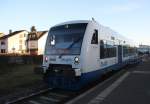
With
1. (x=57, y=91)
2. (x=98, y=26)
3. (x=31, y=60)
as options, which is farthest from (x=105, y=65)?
(x=31, y=60)

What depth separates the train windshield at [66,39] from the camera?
13.2m

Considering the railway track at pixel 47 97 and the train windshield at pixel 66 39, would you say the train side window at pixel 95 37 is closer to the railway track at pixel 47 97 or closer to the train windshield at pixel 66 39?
the train windshield at pixel 66 39

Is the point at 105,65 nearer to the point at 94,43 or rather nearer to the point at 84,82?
the point at 94,43

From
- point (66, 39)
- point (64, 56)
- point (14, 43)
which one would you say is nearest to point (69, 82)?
point (64, 56)

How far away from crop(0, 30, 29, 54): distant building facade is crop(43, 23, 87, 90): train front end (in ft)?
246

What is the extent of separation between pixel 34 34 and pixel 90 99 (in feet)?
262

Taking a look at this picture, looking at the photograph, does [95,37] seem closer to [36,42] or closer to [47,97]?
[47,97]

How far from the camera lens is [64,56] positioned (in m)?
13.2

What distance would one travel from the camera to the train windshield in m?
13.2

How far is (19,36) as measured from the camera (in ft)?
294

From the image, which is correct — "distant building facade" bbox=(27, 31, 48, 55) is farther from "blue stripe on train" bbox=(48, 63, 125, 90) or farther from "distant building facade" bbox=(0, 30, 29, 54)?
"blue stripe on train" bbox=(48, 63, 125, 90)

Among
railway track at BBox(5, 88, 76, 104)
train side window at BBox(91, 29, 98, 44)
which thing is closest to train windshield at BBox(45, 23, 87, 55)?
train side window at BBox(91, 29, 98, 44)

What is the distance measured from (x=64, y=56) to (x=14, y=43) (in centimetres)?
7760

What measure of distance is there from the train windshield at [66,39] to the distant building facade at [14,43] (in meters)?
74.8
